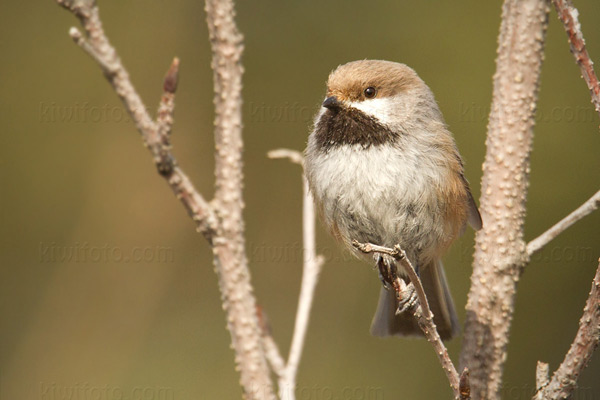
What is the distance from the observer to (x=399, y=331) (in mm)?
3686

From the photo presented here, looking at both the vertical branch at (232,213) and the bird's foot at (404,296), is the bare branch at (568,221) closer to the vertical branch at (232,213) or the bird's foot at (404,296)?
the bird's foot at (404,296)

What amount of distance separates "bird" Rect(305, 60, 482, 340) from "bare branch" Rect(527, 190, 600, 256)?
1.79 ft

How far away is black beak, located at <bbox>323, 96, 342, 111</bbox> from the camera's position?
333 cm

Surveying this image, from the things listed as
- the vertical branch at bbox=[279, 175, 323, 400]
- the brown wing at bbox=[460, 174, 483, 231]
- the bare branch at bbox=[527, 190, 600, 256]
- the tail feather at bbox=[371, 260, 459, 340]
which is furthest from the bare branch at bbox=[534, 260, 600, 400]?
the tail feather at bbox=[371, 260, 459, 340]

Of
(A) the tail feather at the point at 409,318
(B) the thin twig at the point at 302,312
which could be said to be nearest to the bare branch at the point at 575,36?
(B) the thin twig at the point at 302,312

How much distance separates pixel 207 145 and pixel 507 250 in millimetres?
3214

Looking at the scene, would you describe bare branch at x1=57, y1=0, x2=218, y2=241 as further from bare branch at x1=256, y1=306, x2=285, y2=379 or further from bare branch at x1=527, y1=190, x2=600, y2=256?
bare branch at x1=527, y1=190, x2=600, y2=256

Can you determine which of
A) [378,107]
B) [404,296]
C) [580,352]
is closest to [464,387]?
[580,352]

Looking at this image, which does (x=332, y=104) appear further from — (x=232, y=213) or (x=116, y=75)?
(x=116, y=75)

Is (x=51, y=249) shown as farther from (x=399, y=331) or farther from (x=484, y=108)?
(x=484, y=108)

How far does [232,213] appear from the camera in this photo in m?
1.94

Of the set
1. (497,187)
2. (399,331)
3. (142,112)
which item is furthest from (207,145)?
(142,112)

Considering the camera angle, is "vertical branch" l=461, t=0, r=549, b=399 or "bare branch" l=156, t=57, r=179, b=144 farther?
"vertical branch" l=461, t=0, r=549, b=399

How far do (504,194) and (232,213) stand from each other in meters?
1.43
